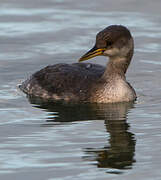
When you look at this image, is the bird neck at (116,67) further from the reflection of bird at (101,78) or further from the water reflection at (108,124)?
the water reflection at (108,124)

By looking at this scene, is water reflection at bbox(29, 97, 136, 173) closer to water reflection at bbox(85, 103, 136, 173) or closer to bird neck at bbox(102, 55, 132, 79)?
water reflection at bbox(85, 103, 136, 173)

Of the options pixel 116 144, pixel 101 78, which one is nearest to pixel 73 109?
pixel 101 78

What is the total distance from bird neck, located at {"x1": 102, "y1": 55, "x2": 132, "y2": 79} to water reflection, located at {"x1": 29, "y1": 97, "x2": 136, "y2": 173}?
0.73m

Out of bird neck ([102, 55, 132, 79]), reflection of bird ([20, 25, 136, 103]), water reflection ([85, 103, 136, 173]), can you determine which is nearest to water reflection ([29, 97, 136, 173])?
water reflection ([85, 103, 136, 173])

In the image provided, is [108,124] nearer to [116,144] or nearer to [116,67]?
[116,144]

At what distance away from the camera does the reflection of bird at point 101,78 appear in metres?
17.1

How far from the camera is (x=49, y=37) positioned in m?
22.0

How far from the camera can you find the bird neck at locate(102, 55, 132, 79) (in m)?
17.5

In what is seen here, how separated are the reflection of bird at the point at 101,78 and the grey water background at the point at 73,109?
0.97 ft

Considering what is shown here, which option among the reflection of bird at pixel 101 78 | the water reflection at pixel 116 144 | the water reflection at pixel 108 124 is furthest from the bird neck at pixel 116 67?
the water reflection at pixel 116 144

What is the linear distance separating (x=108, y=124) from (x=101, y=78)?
6.76ft

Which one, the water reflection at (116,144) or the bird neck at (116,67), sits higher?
the bird neck at (116,67)

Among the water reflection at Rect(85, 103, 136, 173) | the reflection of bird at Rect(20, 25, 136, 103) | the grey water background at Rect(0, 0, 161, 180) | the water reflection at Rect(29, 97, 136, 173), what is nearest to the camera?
the grey water background at Rect(0, 0, 161, 180)

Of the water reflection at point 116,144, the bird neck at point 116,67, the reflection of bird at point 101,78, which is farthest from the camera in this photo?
the bird neck at point 116,67
